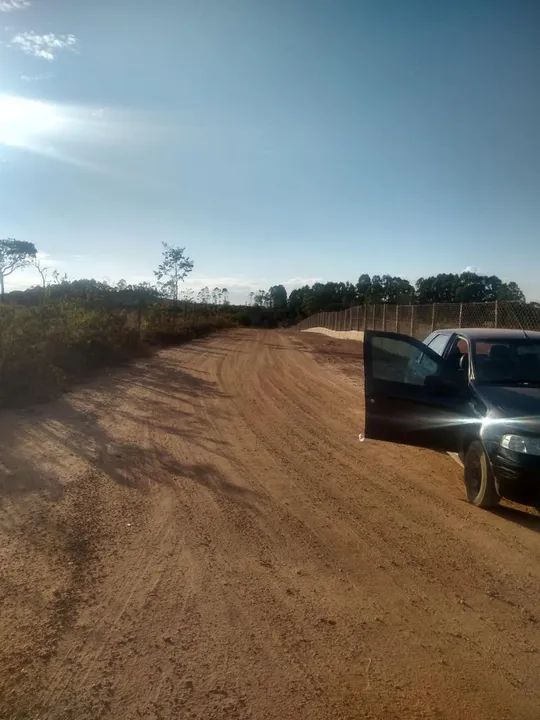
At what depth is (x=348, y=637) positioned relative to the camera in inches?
143

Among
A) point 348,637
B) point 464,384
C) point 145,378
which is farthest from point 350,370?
point 348,637

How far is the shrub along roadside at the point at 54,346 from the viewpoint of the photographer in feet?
37.3

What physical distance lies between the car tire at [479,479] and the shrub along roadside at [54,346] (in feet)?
25.8

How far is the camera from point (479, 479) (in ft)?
19.8

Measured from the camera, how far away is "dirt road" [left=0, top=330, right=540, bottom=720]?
3.12 metres

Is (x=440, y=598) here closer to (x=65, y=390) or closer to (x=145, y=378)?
(x=65, y=390)

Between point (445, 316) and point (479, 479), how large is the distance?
53.0ft

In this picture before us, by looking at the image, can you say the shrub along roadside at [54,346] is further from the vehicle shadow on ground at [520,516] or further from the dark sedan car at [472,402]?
the vehicle shadow on ground at [520,516]

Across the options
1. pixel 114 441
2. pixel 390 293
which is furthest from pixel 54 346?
pixel 390 293

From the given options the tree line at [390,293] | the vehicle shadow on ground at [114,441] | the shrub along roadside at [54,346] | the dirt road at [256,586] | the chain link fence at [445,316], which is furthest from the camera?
the tree line at [390,293]

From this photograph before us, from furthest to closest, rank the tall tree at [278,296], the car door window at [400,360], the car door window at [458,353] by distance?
the tall tree at [278,296] < the car door window at [458,353] < the car door window at [400,360]

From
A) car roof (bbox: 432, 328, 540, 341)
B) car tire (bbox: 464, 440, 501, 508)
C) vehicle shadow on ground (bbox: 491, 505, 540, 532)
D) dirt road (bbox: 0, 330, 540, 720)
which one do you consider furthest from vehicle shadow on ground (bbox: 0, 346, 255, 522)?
car roof (bbox: 432, 328, 540, 341)

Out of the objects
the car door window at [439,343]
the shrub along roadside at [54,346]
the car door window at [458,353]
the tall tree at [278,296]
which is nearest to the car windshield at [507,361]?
the car door window at [458,353]

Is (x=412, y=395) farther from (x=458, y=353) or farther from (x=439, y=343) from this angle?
(x=439, y=343)
